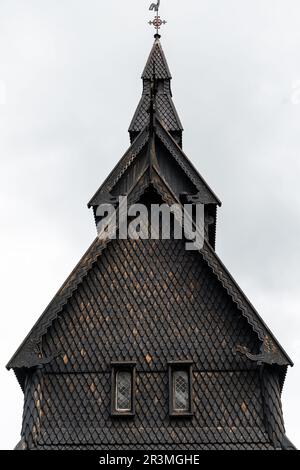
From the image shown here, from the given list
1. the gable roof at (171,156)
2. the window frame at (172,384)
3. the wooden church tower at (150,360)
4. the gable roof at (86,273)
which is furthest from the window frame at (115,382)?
the gable roof at (171,156)

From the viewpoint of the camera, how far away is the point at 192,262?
822 inches

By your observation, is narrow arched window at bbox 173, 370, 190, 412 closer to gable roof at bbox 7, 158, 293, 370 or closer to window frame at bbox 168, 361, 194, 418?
window frame at bbox 168, 361, 194, 418

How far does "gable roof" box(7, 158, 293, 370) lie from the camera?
19.1 m

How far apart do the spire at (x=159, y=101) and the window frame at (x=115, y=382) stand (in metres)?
10.6

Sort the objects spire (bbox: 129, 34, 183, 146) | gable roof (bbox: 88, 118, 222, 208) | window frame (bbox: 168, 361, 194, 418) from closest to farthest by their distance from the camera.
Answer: window frame (bbox: 168, 361, 194, 418) → gable roof (bbox: 88, 118, 222, 208) → spire (bbox: 129, 34, 183, 146)

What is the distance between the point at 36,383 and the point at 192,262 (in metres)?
4.50

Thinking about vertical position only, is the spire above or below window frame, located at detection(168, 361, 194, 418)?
above

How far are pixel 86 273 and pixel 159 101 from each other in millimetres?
10234

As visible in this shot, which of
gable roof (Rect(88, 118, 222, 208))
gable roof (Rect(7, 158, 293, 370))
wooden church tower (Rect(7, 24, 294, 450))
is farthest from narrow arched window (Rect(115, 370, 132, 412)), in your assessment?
gable roof (Rect(88, 118, 222, 208))

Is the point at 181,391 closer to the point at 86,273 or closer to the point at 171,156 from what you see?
the point at 86,273

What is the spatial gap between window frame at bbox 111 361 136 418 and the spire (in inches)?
417

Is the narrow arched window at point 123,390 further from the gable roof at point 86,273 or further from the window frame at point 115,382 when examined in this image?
the gable roof at point 86,273
